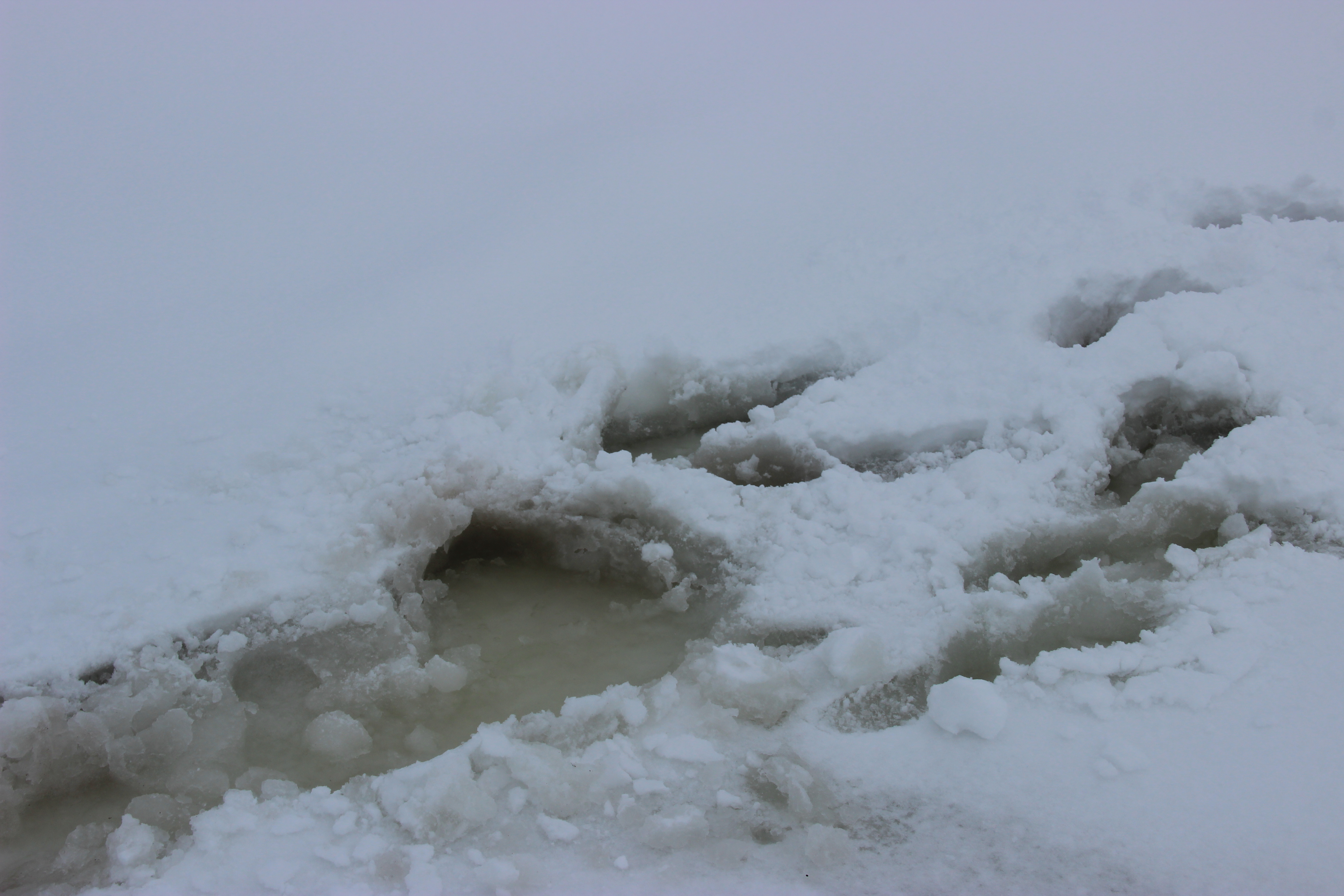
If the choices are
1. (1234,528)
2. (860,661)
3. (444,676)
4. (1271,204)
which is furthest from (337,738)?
(1271,204)

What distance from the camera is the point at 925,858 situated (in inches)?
84.7

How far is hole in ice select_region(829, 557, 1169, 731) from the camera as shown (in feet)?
8.98

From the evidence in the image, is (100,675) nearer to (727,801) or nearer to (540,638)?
(540,638)

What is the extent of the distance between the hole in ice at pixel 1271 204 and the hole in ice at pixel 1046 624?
3494 millimetres

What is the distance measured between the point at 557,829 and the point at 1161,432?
3.26 metres

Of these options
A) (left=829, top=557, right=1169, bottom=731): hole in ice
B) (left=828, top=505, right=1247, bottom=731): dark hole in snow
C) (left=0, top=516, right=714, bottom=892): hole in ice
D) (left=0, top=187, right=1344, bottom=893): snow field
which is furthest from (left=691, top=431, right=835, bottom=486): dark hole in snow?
(left=829, top=557, right=1169, bottom=731): hole in ice

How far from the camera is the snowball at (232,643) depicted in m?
2.78

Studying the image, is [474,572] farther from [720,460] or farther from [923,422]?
[923,422]

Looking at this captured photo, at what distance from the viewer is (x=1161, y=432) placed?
154 inches

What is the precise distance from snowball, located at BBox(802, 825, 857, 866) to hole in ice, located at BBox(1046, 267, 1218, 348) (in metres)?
3.24

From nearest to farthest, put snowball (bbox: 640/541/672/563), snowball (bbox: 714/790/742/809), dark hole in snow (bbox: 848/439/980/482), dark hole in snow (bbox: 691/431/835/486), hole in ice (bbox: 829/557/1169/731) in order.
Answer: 1. snowball (bbox: 714/790/742/809)
2. hole in ice (bbox: 829/557/1169/731)
3. snowball (bbox: 640/541/672/563)
4. dark hole in snow (bbox: 848/439/980/482)
5. dark hole in snow (bbox: 691/431/835/486)

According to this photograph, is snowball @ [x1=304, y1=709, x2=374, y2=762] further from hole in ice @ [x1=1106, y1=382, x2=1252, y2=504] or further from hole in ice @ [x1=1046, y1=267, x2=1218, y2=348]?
hole in ice @ [x1=1046, y1=267, x2=1218, y2=348]

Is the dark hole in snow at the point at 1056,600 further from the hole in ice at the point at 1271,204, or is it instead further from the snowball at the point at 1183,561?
the hole in ice at the point at 1271,204

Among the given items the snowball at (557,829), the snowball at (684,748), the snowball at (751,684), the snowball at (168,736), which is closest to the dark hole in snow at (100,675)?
the snowball at (168,736)
